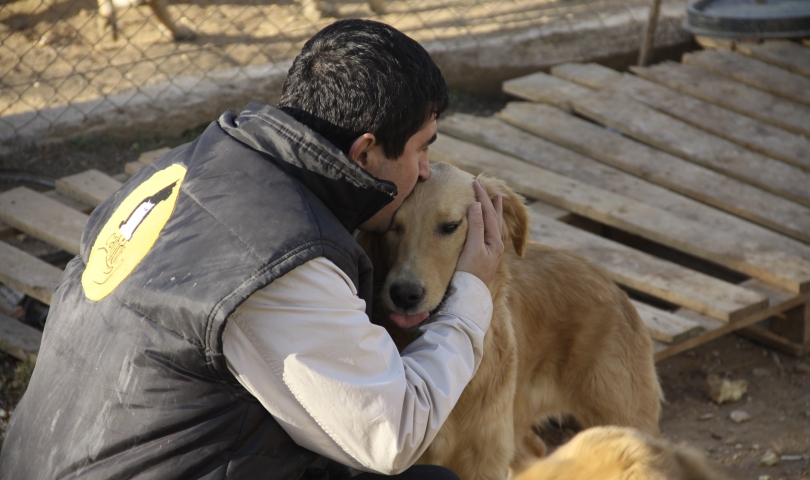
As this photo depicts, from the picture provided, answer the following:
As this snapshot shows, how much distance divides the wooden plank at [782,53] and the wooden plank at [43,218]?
198 inches

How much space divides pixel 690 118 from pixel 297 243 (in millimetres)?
4232

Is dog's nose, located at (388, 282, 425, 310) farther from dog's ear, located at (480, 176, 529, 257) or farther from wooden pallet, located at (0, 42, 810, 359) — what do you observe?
wooden pallet, located at (0, 42, 810, 359)

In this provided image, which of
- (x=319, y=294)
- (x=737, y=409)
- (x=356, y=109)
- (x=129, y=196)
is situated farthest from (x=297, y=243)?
(x=737, y=409)

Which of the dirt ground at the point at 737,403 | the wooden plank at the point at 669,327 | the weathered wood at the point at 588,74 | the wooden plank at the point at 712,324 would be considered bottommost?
the dirt ground at the point at 737,403

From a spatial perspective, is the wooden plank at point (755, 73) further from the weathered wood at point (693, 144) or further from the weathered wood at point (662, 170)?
the weathered wood at point (662, 170)

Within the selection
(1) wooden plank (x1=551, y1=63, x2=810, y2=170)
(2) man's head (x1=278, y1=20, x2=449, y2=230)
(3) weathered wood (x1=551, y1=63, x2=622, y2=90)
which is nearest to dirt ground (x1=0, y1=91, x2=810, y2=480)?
(1) wooden plank (x1=551, y1=63, x2=810, y2=170)

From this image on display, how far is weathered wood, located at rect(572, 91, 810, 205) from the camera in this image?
457cm

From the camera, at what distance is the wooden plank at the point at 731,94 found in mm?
5164

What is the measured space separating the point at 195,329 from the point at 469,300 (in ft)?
2.85

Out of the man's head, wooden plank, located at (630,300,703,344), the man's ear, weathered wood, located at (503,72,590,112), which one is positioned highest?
the man's head

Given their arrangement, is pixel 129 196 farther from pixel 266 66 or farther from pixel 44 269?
pixel 266 66

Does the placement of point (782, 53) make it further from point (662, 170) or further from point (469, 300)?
point (469, 300)

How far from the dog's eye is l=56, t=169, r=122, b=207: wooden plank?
242 cm

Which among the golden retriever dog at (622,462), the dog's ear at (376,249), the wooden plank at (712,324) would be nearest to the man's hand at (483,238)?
the dog's ear at (376,249)
